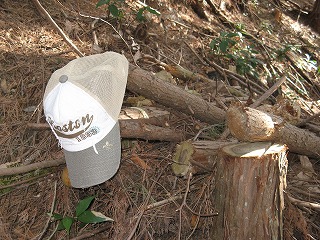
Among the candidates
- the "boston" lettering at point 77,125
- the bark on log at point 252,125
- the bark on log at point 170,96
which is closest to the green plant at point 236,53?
the bark on log at point 170,96

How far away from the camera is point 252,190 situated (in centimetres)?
250

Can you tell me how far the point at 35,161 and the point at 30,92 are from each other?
28.7 inches

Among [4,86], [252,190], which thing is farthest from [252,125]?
[4,86]

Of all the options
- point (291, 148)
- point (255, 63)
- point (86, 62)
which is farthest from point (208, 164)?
point (255, 63)

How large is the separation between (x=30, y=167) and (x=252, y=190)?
160cm

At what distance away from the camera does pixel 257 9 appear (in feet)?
22.9

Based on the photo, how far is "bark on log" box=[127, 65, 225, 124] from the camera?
10.7 feet

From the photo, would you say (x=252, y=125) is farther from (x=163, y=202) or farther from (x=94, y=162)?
(x=94, y=162)

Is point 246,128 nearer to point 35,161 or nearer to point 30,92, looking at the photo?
point 35,161

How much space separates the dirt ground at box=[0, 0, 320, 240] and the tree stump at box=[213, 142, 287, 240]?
0.23 metres

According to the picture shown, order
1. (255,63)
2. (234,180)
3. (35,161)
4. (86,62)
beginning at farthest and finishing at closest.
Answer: (255,63)
(35,161)
(86,62)
(234,180)

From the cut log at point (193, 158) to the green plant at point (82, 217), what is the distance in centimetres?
62

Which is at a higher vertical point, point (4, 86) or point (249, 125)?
point (249, 125)

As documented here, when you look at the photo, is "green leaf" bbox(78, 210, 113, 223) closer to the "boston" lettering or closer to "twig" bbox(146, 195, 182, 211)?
"twig" bbox(146, 195, 182, 211)
